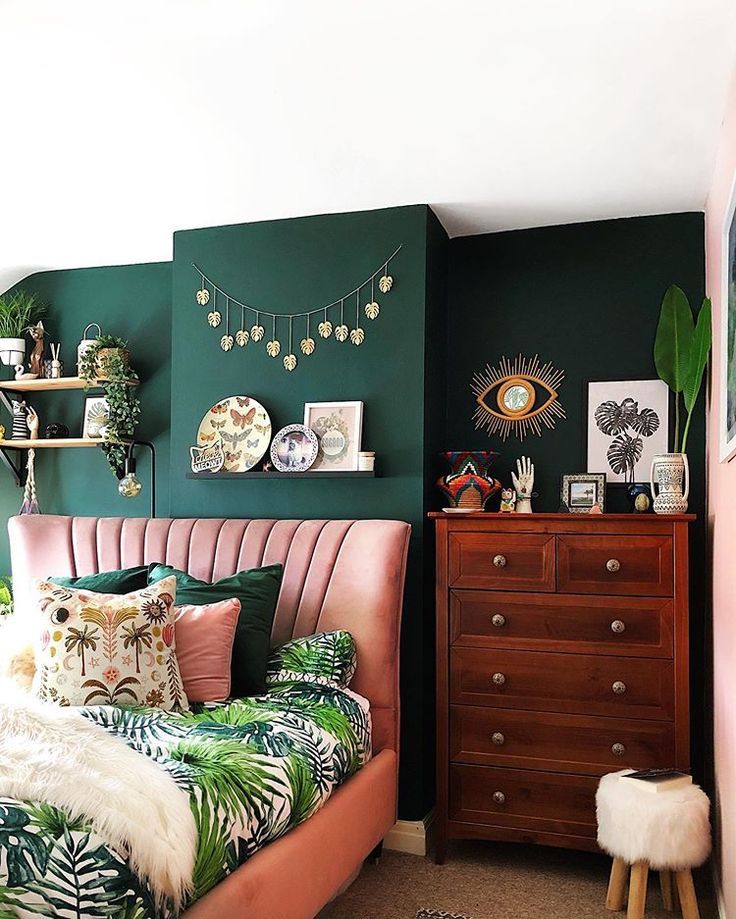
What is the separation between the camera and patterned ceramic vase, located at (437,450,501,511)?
11.7 feet

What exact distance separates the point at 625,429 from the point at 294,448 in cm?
135

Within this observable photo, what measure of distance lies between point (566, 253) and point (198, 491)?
1.87 m

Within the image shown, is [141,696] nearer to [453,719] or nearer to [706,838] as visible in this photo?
[453,719]

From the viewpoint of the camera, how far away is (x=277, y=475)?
3.75 meters

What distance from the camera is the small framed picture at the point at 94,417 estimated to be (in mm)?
4507

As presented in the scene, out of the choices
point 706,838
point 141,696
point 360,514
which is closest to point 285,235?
point 360,514

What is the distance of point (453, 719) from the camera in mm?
3408

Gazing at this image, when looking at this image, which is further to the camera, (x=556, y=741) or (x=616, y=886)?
(x=556, y=741)

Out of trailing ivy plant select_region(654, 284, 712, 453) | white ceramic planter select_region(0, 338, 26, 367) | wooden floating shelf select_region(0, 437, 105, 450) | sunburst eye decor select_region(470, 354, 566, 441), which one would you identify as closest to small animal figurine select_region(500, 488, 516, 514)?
sunburst eye decor select_region(470, 354, 566, 441)

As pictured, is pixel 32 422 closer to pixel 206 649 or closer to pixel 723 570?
pixel 206 649

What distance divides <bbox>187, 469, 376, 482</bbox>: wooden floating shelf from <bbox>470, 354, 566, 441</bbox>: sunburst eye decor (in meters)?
0.61

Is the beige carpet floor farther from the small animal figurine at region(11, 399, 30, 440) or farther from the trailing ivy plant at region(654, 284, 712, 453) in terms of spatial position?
the small animal figurine at region(11, 399, 30, 440)

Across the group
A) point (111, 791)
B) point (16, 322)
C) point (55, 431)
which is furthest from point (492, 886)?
point (16, 322)

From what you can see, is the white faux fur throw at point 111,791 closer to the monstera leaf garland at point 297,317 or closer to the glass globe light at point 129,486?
the monstera leaf garland at point 297,317
